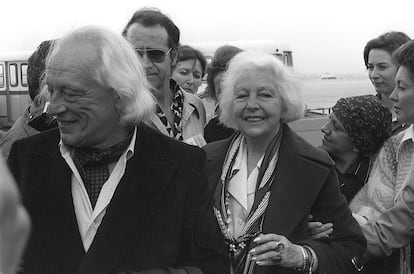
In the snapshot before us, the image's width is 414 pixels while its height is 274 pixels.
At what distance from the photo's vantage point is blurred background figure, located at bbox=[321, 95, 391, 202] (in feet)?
11.8

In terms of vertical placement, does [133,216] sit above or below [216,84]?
above

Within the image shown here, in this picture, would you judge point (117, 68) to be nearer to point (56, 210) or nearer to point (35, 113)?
point (56, 210)

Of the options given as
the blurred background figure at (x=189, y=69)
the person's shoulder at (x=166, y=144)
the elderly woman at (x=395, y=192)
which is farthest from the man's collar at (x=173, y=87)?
the blurred background figure at (x=189, y=69)

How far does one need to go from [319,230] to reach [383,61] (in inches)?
94.4

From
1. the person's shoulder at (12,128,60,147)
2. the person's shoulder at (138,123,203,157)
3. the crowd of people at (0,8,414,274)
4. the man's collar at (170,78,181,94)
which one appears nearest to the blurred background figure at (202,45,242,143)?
the crowd of people at (0,8,414,274)

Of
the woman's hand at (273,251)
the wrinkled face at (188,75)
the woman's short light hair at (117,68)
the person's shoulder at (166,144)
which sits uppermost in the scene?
the woman's short light hair at (117,68)

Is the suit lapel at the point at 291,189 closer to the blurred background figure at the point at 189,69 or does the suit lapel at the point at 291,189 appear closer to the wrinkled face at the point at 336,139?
the wrinkled face at the point at 336,139

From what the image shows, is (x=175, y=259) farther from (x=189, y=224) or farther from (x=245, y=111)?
(x=245, y=111)

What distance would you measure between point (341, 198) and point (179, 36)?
4.56 feet

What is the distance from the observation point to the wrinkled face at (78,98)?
7.23 feet

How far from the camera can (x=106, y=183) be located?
7.40 ft

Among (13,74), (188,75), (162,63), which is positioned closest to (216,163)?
(162,63)

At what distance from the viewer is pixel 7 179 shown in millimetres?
687

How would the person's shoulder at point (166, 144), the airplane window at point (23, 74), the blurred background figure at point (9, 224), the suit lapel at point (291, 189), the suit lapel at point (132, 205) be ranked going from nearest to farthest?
1. the blurred background figure at point (9, 224)
2. the suit lapel at point (132, 205)
3. the person's shoulder at point (166, 144)
4. the suit lapel at point (291, 189)
5. the airplane window at point (23, 74)
